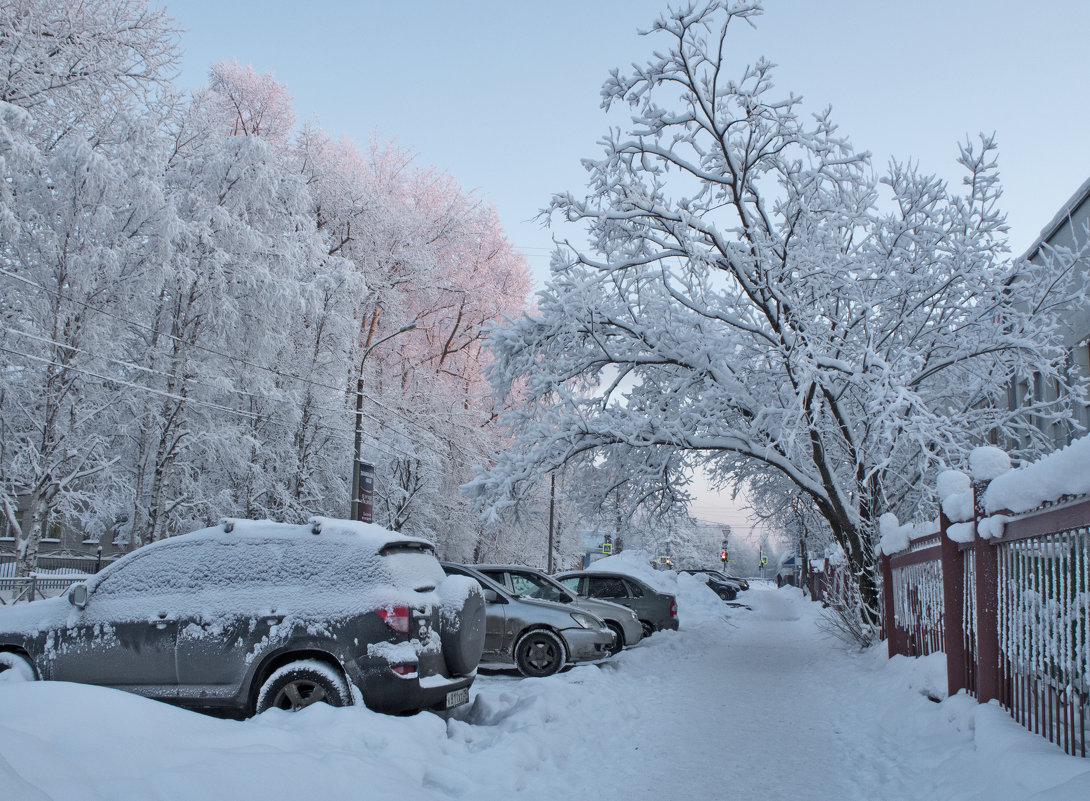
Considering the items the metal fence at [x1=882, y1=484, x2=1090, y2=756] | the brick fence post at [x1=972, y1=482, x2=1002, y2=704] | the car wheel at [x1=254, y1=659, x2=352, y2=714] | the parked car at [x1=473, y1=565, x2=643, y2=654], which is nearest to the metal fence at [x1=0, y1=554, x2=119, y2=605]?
the parked car at [x1=473, y1=565, x2=643, y2=654]

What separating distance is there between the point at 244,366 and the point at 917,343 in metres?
17.5

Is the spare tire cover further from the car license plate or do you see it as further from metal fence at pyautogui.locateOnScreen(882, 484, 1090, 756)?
metal fence at pyautogui.locateOnScreen(882, 484, 1090, 756)

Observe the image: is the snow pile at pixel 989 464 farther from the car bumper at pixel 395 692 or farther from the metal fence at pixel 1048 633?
the car bumper at pixel 395 692

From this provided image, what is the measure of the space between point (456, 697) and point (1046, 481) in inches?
182

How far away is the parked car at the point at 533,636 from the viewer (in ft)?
34.9

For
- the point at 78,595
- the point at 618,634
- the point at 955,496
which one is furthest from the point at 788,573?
the point at 78,595

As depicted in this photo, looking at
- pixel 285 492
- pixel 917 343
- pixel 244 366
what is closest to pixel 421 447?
pixel 285 492

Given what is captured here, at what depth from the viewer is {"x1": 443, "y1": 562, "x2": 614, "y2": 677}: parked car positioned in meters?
10.6

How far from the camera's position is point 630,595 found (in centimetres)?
1680

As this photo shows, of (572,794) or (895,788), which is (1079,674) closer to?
(895,788)

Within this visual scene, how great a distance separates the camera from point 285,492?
2511cm

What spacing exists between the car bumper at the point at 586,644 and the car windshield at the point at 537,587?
5.60 feet

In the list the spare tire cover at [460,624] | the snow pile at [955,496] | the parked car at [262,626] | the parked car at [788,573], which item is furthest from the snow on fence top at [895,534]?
the parked car at [788,573]

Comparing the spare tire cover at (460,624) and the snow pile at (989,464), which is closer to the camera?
the snow pile at (989,464)
